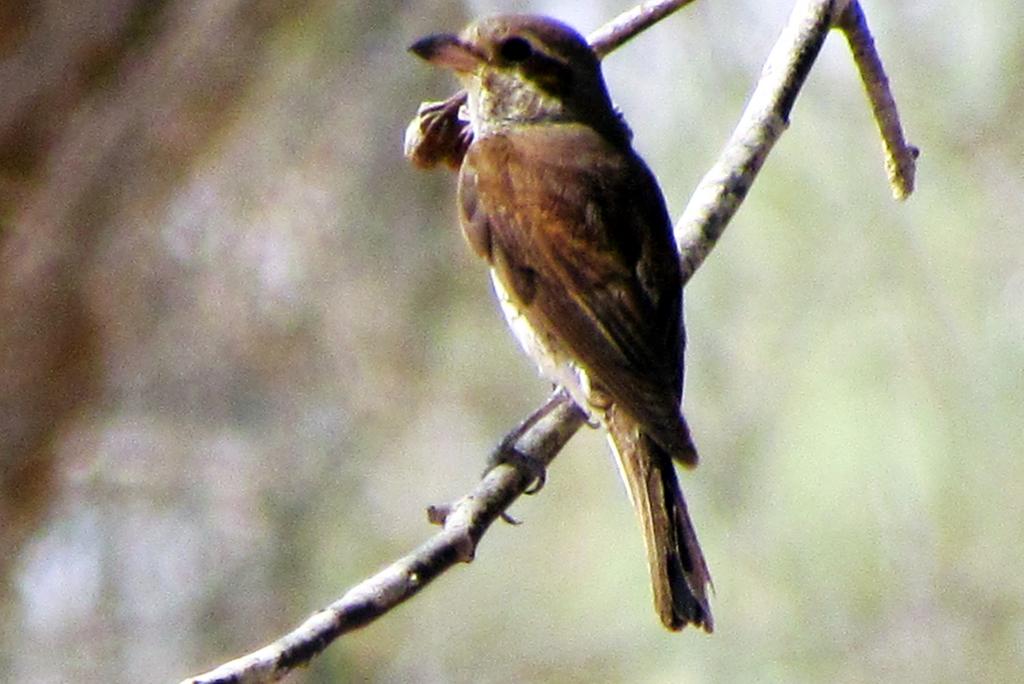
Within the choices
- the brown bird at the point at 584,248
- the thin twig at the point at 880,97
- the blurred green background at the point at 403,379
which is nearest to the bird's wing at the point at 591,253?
the brown bird at the point at 584,248

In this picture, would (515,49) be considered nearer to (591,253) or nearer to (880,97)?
(591,253)

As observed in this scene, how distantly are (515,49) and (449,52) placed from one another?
0.61ft

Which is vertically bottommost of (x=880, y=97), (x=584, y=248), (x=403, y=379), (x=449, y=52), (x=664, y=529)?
(x=403, y=379)

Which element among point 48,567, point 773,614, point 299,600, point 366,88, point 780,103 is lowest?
point 773,614

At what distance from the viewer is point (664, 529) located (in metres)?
3.52

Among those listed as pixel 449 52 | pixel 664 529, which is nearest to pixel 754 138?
pixel 449 52

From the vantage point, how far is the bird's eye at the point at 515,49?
4.46m

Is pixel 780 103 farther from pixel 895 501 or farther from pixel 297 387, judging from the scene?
pixel 297 387

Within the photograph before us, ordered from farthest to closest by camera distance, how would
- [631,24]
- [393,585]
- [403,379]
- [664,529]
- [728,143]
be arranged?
[403,379], [631,24], [728,143], [664,529], [393,585]

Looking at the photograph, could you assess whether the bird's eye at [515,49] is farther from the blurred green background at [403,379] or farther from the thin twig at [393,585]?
the blurred green background at [403,379]

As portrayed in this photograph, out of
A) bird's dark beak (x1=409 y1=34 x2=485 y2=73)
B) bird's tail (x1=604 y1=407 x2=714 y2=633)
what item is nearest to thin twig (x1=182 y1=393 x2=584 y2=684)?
bird's tail (x1=604 y1=407 x2=714 y2=633)

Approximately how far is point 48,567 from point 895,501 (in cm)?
388

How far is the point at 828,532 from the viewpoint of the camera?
324 inches

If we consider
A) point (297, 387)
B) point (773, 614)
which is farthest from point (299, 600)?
point (773, 614)
